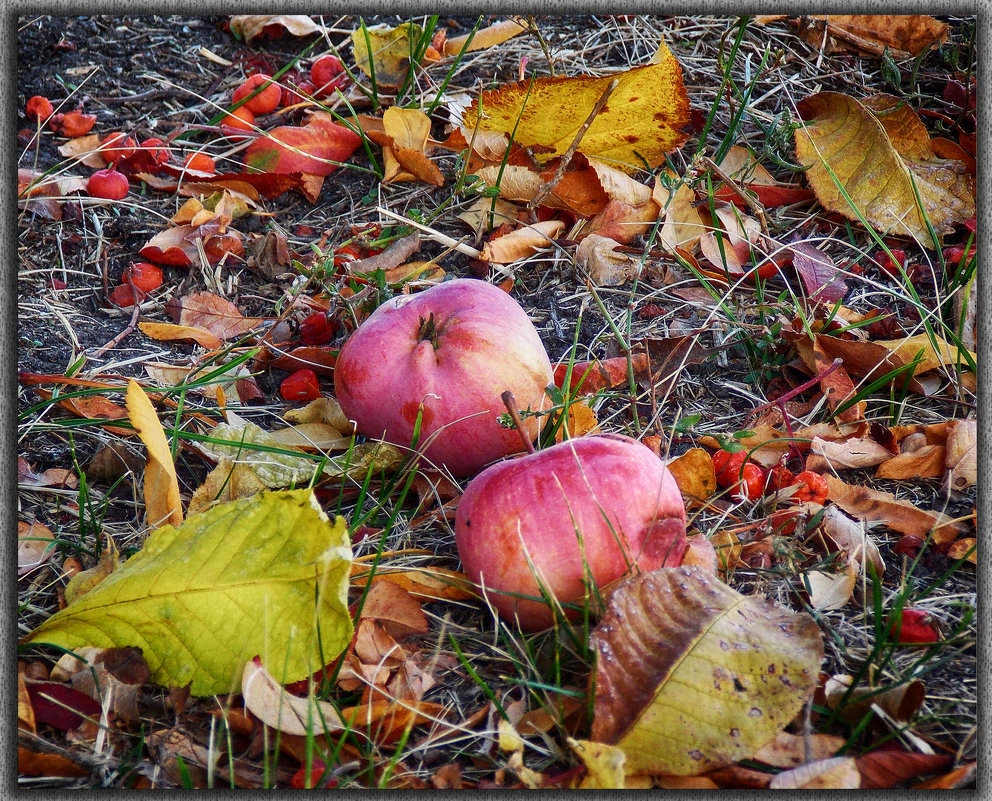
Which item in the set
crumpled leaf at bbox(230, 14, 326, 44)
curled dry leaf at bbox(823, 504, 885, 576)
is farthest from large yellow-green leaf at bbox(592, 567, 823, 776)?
crumpled leaf at bbox(230, 14, 326, 44)

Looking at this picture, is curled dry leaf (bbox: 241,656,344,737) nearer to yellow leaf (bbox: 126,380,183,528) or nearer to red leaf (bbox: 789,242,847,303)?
yellow leaf (bbox: 126,380,183,528)

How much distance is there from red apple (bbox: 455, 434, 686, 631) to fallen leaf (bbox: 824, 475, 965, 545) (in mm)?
436

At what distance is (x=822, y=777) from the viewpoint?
1.13m

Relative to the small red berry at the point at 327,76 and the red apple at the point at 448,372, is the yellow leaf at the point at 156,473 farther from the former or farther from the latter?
the small red berry at the point at 327,76

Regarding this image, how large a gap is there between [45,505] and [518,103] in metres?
1.53

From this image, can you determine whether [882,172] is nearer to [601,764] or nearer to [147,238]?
[601,764]

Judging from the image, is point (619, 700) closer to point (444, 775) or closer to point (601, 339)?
point (444, 775)

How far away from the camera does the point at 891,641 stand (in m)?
1.39

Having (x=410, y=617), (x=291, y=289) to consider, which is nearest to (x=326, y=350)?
(x=291, y=289)

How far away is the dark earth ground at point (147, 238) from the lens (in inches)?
69.6

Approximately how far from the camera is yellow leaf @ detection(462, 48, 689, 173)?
2.24m

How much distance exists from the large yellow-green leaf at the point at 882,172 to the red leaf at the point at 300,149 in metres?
1.37

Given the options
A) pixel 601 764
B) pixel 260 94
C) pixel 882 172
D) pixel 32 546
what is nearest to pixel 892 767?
pixel 601 764

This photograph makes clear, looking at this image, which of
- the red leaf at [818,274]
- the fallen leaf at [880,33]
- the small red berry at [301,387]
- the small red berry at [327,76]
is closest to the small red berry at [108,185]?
the small red berry at [327,76]
